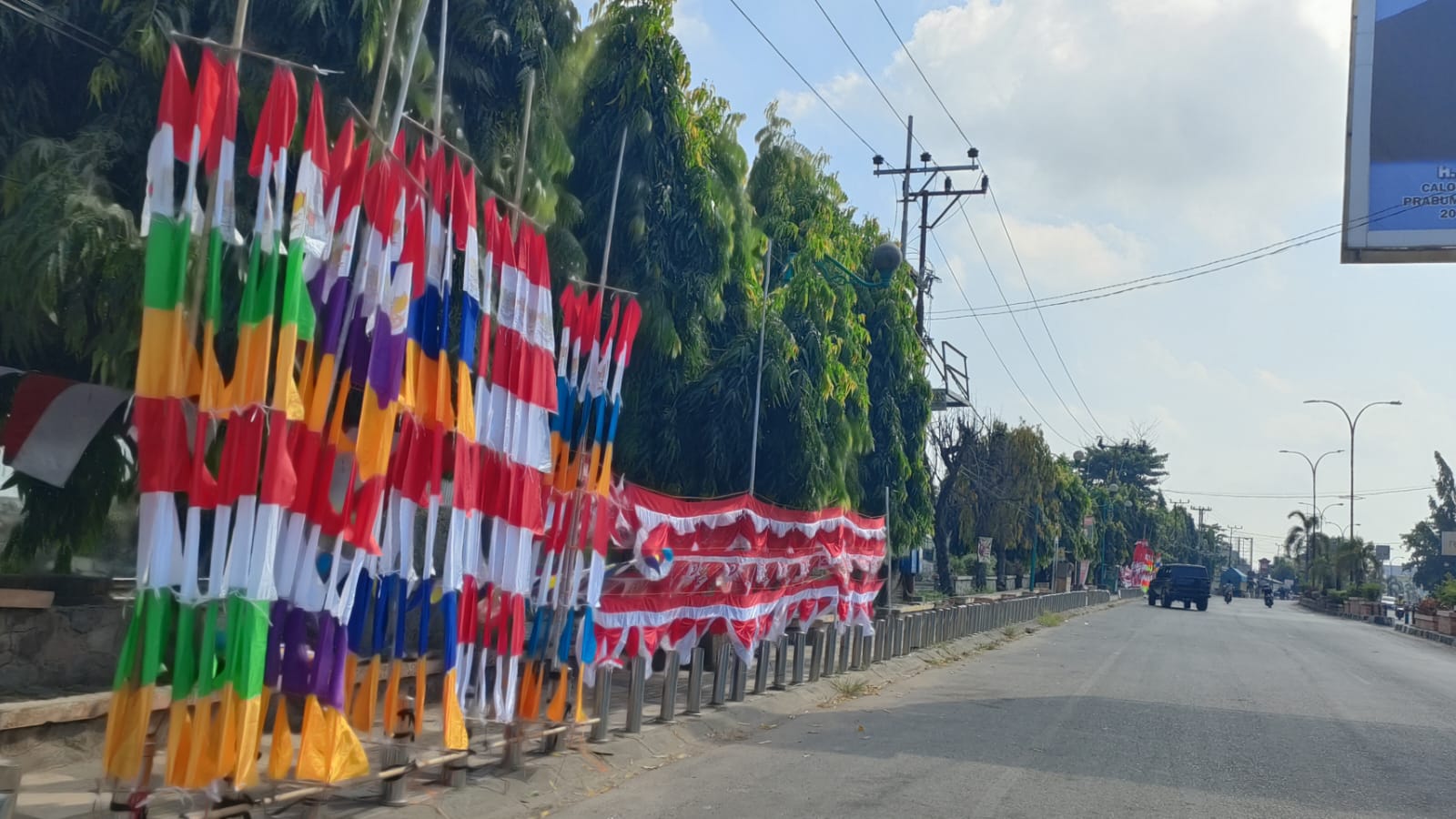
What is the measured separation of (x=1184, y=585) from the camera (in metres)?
55.2

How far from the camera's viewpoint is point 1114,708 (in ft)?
45.5

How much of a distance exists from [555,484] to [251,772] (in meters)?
3.53

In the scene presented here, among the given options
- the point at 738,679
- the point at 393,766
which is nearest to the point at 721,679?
the point at 738,679

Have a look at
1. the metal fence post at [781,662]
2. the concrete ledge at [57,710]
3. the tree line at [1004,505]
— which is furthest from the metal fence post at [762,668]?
the tree line at [1004,505]

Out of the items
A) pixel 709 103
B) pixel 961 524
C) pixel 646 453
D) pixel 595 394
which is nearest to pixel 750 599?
pixel 646 453

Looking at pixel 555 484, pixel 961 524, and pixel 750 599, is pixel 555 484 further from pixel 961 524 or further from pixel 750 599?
pixel 961 524

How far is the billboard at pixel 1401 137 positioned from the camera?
1750cm

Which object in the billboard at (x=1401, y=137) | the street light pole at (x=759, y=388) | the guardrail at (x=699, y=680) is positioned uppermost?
the billboard at (x=1401, y=137)

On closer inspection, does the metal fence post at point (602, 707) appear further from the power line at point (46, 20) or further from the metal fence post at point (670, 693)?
the power line at point (46, 20)

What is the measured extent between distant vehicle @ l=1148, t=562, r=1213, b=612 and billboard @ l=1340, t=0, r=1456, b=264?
132 ft

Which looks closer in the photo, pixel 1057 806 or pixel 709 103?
pixel 1057 806

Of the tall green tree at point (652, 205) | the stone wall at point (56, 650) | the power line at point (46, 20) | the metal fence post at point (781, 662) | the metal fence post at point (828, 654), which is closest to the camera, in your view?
the power line at point (46, 20)

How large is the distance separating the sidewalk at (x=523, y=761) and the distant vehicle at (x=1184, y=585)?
45.6 metres

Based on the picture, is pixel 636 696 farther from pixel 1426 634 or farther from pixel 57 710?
pixel 1426 634
